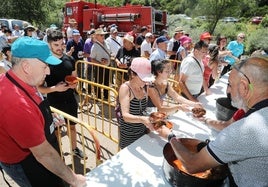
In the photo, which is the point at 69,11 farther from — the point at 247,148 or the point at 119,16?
the point at 247,148

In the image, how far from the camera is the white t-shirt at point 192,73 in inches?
150

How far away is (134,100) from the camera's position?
269 cm

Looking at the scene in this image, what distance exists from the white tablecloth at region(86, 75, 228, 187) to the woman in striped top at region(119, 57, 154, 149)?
0.67ft

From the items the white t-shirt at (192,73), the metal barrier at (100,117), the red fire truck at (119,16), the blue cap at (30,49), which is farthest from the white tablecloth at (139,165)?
the red fire truck at (119,16)

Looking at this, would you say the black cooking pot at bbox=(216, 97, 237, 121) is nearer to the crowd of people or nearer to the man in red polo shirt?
the crowd of people

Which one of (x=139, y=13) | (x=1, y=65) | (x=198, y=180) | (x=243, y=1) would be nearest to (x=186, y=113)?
(x=198, y=180)

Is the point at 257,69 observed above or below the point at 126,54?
above

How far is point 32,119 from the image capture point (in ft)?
5.47

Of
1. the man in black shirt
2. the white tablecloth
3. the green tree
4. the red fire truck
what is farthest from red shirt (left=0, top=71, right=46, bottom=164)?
the green tree

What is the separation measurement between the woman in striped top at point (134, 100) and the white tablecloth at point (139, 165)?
0.67ft

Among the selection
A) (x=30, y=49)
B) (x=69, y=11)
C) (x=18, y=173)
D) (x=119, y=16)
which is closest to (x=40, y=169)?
(x=18, y=173)

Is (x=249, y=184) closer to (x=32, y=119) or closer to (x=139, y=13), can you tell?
(x=32, y=119)

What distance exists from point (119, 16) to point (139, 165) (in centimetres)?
1273

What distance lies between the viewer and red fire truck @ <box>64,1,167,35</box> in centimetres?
1318
